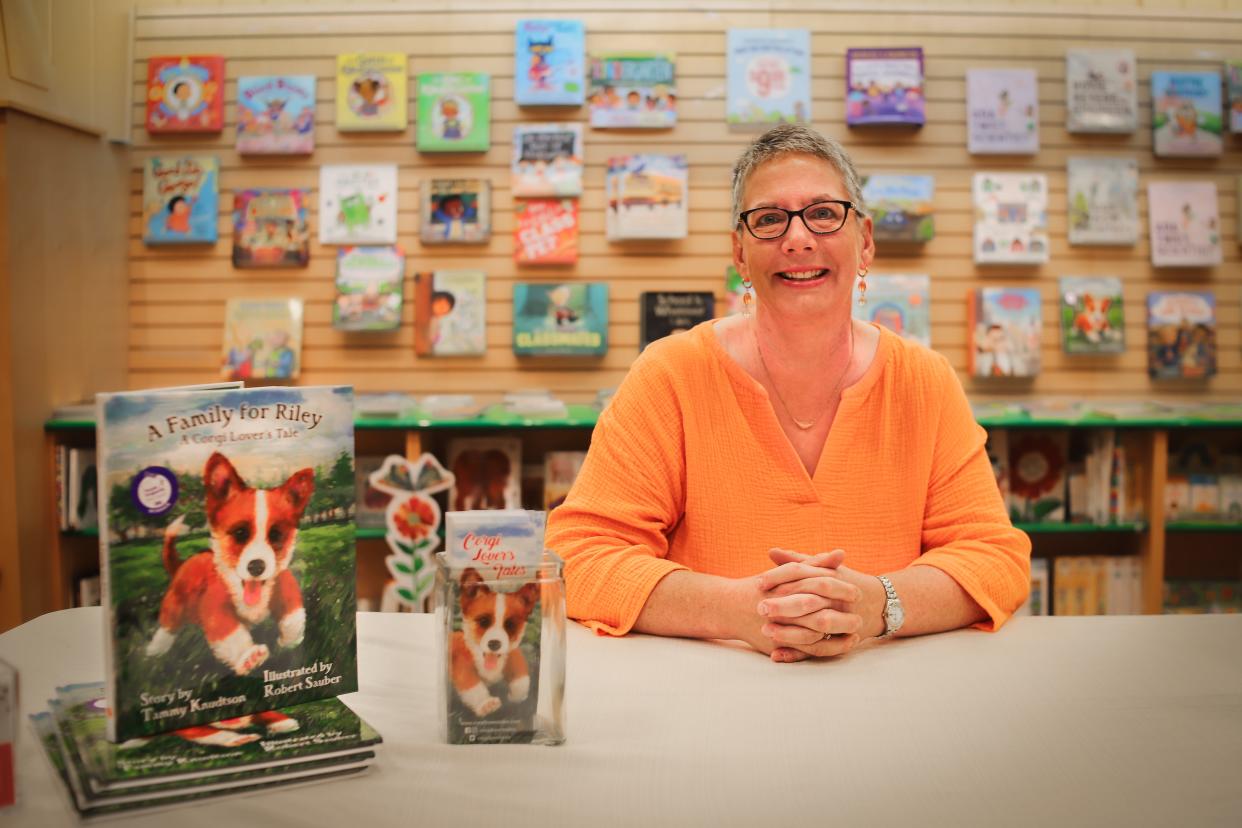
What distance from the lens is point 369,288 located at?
13.4 feet

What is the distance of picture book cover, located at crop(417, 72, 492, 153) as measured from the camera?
4062 millimetres

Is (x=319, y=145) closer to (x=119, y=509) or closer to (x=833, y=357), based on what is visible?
(x=833, y=357)

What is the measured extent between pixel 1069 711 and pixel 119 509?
3.46ft

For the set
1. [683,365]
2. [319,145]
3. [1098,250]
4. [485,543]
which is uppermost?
[319,145]

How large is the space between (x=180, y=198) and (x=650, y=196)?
1925mm

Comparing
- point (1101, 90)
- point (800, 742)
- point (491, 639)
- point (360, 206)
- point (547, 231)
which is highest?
point (1101, 90)

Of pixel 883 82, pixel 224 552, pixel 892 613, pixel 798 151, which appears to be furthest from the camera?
pixel 883 82

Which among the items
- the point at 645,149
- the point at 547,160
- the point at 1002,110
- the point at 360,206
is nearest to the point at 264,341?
the point at 360,206

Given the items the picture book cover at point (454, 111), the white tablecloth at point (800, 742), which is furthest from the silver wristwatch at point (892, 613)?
the picture book cover at point (454, 111)

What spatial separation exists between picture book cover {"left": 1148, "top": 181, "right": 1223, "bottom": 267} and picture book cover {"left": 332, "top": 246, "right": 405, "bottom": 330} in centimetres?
309

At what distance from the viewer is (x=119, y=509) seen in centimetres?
96

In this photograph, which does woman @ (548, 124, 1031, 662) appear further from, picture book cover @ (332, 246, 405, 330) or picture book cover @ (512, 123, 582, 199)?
picture book cover @ (332, 246, 405, 330)

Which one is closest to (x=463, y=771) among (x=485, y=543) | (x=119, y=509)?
(x=485, y=543)

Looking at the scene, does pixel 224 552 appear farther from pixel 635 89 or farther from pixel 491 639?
pixel 635 89
